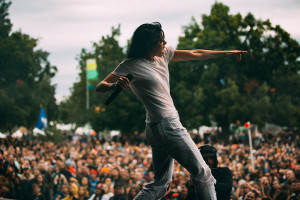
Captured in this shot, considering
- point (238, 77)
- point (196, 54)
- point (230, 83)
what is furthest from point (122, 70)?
point (238, 77)

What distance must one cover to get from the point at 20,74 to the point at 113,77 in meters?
36.7

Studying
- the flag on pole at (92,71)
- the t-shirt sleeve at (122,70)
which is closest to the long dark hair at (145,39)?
the t-shirt sleeve at (122,70)

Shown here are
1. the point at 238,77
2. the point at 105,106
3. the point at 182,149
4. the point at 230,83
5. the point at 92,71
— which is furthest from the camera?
the point at 105,106

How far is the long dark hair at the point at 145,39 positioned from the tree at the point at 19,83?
33065 millimetres

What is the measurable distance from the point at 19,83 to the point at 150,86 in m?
36.4

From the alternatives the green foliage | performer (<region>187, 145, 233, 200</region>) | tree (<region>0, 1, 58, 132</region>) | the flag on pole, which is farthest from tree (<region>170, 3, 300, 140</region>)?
performer (<region>187, 145, 233, 200</region>)

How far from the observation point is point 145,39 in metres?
3.62

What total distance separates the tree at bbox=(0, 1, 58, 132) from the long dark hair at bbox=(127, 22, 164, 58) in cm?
3307

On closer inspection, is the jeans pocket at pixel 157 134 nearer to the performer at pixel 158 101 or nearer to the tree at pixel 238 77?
the performer at pixel 158 101

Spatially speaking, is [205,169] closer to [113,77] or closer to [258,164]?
[113,77]

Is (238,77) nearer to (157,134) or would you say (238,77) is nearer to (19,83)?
(19,83)

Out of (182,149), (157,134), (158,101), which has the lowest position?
(182,149)

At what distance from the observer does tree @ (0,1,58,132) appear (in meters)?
36.0

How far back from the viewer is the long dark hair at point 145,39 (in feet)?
11.9
